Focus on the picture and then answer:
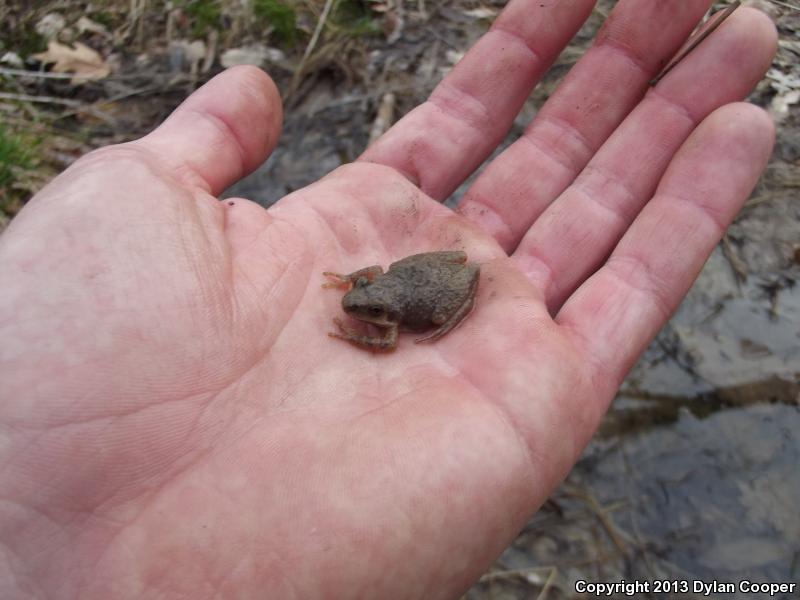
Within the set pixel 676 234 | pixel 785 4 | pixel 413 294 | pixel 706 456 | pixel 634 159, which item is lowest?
pixel 706 456

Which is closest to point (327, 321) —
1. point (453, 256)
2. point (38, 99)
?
point (453, 256)

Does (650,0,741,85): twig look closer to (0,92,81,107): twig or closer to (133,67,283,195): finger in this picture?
(133,67,283,195): finger

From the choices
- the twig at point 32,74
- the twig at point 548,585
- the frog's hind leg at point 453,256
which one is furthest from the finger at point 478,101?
the twig at point 32,74

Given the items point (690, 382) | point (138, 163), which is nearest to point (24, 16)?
point (138, 163)

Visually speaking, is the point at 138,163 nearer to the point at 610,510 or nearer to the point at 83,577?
the point at 83,577

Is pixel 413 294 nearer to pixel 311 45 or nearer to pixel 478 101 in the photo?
pixel 478 101

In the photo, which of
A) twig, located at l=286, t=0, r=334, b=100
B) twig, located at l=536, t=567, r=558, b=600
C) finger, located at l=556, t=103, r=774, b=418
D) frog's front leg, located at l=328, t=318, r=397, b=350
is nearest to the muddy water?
twig, located at l=536, t=567, r=558, b=600

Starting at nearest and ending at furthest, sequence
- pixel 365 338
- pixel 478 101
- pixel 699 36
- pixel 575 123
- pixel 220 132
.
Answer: pixel 365 338 → pixel 220 132 → pixel 699 36 → pixel 575 123 → pixel 478 101

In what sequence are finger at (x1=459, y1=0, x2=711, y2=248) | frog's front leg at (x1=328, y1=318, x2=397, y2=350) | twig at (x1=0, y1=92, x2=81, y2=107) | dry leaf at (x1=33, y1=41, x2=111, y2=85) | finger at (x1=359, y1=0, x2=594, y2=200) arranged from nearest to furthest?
1. frog's front leg at (x1=328, y1=318, x2=397, y2=350)
2. finger at (x1=459, y1=0, x2=711, y2=248)
3. finger at (x1=359, y1=0, x2=594, y2=200)
4. twig at (x1=0, y1=92, x2=81, y2=107)
5. dry leaf at (x1=33, y1=41, x2=111, y2=85)
